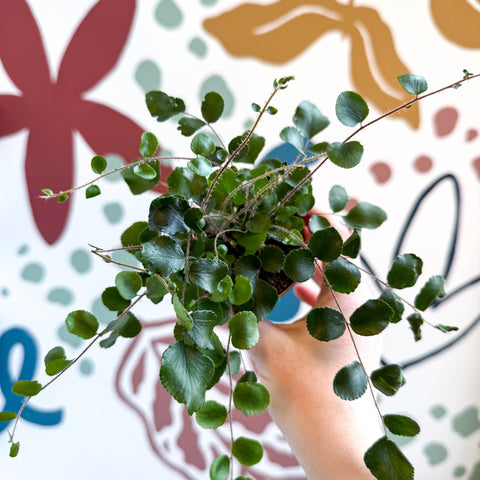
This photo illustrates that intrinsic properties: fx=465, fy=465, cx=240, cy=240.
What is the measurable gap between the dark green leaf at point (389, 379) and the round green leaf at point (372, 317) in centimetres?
4

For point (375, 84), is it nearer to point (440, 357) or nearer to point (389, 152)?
point (389, 152)

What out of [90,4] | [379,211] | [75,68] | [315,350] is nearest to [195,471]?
[315,350]

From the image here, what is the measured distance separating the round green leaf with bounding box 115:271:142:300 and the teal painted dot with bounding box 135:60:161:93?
20.9 inches

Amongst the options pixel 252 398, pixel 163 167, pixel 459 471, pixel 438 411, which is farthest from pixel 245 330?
pixel 459 471

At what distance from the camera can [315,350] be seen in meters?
0.63

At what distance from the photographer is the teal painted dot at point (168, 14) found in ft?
2.90

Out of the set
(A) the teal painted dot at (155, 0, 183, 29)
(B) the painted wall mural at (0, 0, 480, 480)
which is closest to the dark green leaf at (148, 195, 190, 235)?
(B) the painted wall mural at (0, 0, 480, 480)

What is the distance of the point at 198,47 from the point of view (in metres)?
0.90

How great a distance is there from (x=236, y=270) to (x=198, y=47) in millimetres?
540

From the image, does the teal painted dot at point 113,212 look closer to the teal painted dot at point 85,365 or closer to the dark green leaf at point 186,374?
the teal painted dot at point 85,365

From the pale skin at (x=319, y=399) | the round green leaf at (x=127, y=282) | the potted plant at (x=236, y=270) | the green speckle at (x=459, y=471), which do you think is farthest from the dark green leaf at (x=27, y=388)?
the green speckle at (x=459, y=471)

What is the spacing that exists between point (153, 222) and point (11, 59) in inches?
24.1

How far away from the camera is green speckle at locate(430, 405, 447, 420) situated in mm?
1032

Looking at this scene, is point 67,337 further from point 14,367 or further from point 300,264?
point 300,264
